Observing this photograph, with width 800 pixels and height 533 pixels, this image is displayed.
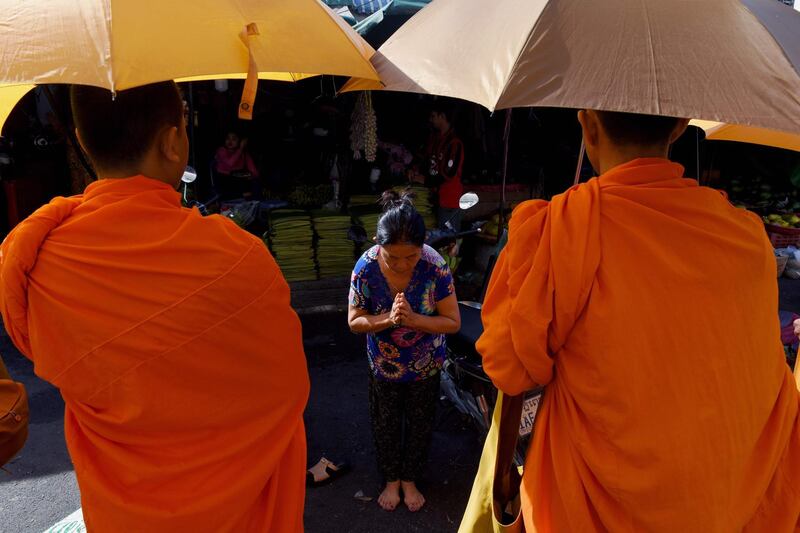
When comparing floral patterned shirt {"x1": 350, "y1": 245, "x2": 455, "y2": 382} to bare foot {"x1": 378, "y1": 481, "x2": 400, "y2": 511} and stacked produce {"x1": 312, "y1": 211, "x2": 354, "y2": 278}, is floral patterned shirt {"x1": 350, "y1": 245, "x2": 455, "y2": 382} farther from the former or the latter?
stacked produce {"x1": 312, "y1": 211, "x2": 354, "y2": 278}

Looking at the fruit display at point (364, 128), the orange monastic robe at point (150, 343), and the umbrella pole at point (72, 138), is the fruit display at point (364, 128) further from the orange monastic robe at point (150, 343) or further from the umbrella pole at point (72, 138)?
the orange monastic robe at point (150, 343)

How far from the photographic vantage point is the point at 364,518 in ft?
10.1

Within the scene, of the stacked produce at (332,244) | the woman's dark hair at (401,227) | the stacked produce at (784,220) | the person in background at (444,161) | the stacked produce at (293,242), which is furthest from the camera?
the stacked produce at (784,220)

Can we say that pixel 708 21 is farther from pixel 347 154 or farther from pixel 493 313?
pixel 347 154

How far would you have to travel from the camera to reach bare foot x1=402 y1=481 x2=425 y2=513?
310cm

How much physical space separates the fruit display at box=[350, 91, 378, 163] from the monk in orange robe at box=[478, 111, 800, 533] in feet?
16.2

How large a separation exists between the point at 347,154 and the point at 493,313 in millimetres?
5353

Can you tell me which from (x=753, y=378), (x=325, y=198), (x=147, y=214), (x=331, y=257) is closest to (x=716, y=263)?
(x=753, y=378)

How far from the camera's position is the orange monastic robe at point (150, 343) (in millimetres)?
1338

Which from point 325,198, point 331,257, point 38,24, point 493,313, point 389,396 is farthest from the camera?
point 325,198

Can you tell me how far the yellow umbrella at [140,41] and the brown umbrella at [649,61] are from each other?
541 mm

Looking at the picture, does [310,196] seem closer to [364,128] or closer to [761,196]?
[364,128]

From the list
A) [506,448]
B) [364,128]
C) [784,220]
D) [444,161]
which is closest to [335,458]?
[506,448]

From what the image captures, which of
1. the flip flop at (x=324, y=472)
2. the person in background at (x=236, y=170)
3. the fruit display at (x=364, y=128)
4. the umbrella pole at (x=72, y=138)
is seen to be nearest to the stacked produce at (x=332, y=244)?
the fruit display at (x=364, y=128)
